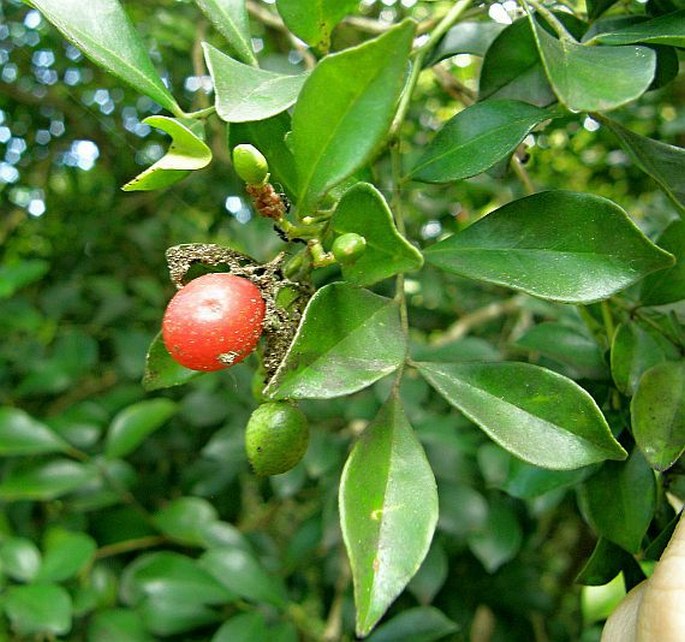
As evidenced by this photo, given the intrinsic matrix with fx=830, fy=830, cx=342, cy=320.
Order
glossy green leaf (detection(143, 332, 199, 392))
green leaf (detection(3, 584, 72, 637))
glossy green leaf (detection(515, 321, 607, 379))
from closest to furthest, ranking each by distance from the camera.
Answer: glossy green leaf (detection(143, 332, 199, 392)) < glossy green leaf (detection(515, 321, 607, 379)) < green leaf (detection(3, 584, 72, 637))

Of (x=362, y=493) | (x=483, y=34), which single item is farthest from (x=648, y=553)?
(x=483, y=34)

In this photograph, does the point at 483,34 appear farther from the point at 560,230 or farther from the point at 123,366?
the point at 123,366

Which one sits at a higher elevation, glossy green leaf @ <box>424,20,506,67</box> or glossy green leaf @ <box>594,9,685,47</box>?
glossy green leaf @ <box>594,9,685,47</box>

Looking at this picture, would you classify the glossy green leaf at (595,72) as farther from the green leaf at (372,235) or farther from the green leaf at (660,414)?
the green leaf at (660,414)

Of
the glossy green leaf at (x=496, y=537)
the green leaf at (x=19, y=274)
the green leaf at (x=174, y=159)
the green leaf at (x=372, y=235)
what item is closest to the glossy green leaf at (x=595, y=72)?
the green leaf at (x=372, y=235)

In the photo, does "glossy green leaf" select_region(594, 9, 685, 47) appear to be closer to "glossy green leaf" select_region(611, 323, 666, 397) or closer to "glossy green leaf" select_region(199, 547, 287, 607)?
"glossy green leaf" select_region(611, 323, 666, 397)

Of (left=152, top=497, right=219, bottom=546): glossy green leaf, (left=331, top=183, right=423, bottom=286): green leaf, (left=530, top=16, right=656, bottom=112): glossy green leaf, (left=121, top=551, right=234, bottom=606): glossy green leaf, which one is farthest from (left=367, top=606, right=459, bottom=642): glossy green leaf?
(left=530, top=16, right=656, bottom=112): glossy green leaf
